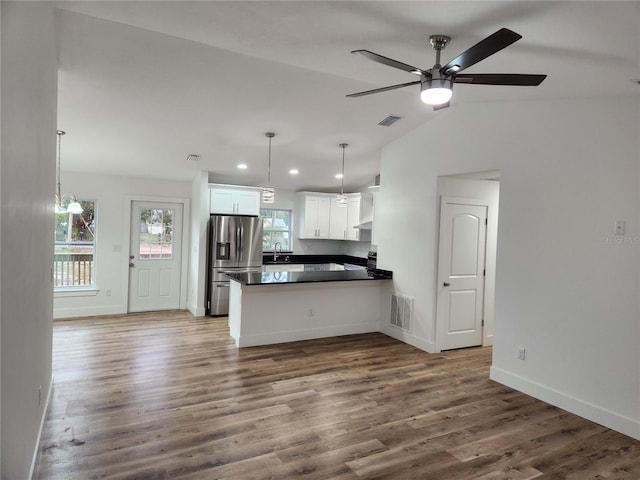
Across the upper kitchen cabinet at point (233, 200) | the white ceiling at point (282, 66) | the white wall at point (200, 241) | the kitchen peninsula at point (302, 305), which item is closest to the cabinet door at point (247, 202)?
the upper kitchen cabinet at point (233, 200)

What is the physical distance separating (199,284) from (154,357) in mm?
2199

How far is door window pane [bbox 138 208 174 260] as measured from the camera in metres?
6.81

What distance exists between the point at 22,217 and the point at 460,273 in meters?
4.50

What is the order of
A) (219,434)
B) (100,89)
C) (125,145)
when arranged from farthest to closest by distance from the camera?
(125,145) → (100,89) → (219,434)

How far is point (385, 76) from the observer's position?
3.47 meters

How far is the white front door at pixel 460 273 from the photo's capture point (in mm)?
4875

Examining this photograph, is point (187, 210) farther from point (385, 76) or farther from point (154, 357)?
point (385, 76)

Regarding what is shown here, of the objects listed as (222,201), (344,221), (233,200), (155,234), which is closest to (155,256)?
(155,234)

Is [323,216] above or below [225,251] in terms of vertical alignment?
Answer: above

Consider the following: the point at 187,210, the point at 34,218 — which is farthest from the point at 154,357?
the point at 187,210

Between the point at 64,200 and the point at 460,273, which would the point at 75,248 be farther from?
the point at 460,273

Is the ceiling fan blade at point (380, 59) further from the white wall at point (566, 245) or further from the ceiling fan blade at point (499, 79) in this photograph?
the white wall at point (566, 245)

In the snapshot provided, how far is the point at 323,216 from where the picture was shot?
784 cm

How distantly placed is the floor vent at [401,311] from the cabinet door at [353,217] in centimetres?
241
